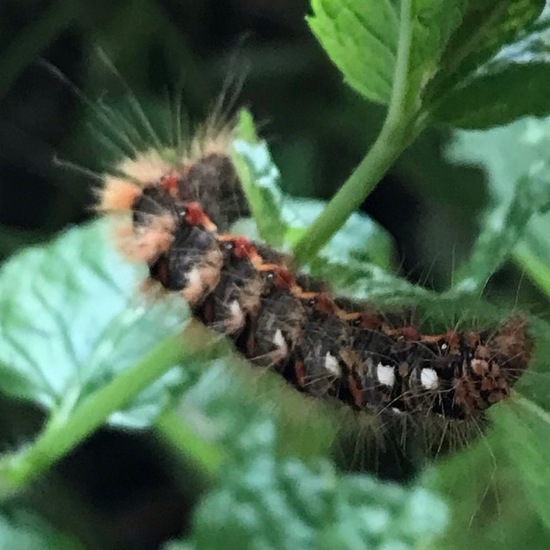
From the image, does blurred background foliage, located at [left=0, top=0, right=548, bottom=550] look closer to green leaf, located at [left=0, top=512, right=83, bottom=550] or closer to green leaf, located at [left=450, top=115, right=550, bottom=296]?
green leaf, located at [left=450, top=115, right=550, bottom=296]

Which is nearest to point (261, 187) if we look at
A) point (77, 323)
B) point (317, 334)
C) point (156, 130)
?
point (317, 334)

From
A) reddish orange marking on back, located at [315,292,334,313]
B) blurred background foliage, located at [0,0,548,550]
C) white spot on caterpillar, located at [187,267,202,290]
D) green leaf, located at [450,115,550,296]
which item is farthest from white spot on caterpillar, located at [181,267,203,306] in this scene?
blurred background foliage, located at [0,0,548,550]

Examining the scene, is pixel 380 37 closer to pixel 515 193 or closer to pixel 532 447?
pixel 515 193

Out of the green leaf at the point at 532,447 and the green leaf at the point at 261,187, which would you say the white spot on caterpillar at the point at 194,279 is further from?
the green leaf at the point at 532,447

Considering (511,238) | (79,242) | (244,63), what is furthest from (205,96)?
(511,238)

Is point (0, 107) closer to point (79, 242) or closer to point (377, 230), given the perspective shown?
point (79, 242)

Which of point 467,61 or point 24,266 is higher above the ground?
point 467,61
